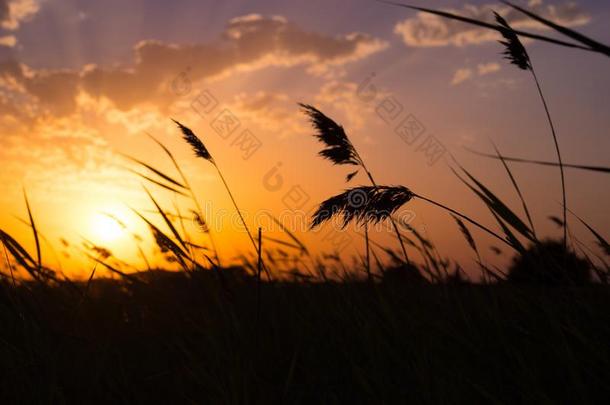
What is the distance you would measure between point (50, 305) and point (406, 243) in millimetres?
2960

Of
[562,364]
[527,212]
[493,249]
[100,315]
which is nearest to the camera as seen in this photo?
[562,364]

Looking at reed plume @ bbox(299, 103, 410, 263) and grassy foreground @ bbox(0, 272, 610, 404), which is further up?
reed plume @ bbox(299, 103, 410, 263)

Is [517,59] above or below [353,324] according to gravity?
above

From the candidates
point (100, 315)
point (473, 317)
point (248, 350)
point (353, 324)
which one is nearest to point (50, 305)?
point (100, 315)

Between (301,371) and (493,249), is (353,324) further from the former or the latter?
(493,249)

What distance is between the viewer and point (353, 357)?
8.07 ft

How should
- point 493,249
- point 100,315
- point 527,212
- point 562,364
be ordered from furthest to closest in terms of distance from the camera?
point 493,249, point 100,315, point 527,212, point 562,364

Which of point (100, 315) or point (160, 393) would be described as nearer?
point (160, 393)

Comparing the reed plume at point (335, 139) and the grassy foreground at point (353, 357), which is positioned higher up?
the reed plume at point (335, 139)

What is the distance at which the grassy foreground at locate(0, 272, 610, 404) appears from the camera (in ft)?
6.54

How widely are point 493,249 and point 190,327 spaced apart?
4.14 m

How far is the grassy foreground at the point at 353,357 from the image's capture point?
199cm

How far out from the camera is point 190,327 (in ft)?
11.0

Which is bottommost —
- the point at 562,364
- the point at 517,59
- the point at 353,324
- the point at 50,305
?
the point at 562,364
